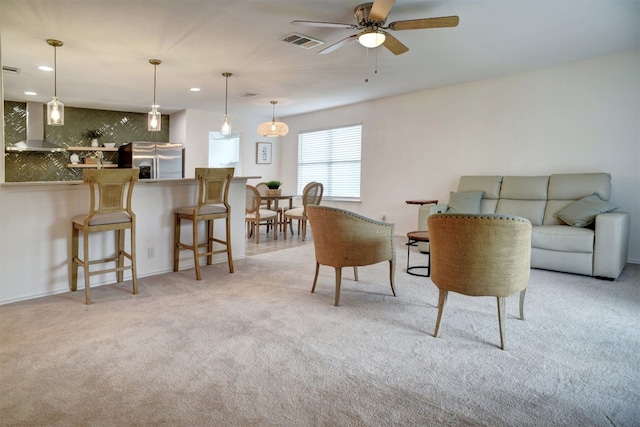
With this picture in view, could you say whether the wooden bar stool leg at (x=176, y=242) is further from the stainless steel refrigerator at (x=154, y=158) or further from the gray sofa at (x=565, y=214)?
the stainless steel refrigerator at (x=154, y=158)

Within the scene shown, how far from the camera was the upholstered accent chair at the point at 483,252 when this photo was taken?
2225 millimetres

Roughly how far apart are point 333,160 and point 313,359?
6100 millimetres

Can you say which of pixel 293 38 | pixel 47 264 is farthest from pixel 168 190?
pixel 293 38

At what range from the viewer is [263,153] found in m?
8.89

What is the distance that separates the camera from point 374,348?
7.45ft

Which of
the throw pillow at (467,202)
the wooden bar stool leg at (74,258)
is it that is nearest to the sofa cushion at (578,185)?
the throw pillow at (467,202)

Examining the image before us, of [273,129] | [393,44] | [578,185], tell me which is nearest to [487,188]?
[578,185]

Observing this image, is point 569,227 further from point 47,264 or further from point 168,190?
point 47,264

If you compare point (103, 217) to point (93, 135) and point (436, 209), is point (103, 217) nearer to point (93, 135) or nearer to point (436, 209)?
point (436, 209)

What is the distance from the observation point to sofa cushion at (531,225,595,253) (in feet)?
12.7

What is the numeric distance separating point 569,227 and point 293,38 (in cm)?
351

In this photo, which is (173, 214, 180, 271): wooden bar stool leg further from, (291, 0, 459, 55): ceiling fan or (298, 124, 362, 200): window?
(298, 124, 362, 200): window

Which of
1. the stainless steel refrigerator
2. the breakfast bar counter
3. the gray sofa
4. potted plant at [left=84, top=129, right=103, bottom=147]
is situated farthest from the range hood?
the gray sofa

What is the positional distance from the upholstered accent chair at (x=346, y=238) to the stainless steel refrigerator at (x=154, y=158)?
575 centimetres
